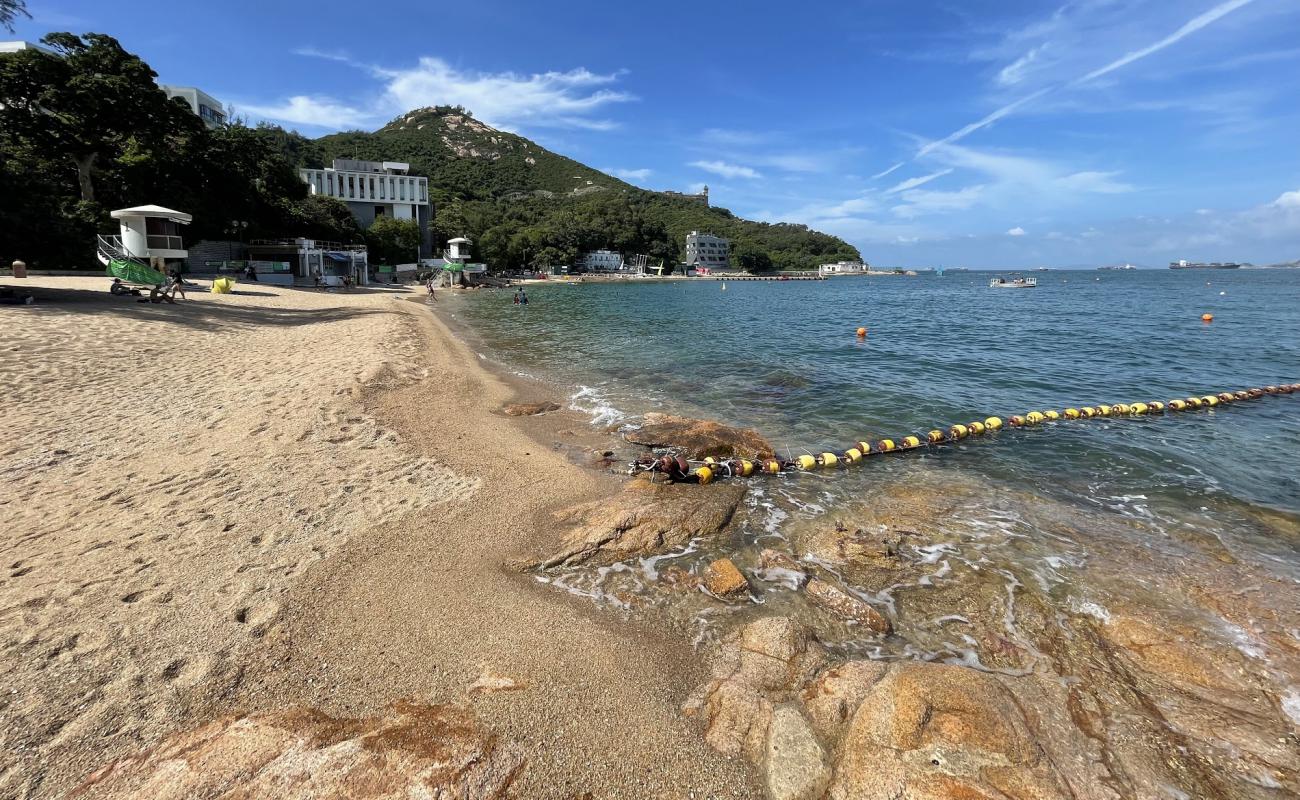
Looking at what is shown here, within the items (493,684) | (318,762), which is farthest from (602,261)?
(318,762)

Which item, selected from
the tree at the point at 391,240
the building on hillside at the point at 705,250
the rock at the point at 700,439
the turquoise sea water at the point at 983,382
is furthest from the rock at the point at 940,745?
the building on hillside at the point at 705,250

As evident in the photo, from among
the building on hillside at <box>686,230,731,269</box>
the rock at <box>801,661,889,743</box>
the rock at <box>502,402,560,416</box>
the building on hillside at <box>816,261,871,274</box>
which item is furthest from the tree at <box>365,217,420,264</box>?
the building on hillside at <box>816,261,871,274</box>

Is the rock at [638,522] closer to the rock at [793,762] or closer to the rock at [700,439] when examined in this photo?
the rock at [700,439]

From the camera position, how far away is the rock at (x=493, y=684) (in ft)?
13.6

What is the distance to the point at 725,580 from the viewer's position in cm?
588

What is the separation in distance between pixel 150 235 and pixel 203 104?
8032 centimetres

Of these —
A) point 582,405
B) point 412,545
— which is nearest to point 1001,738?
point 412,545

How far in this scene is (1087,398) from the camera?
1536 centimetres

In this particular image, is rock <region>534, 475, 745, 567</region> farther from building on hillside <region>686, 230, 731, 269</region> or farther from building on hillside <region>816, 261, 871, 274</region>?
building on hillside <region>816, 261, 871, 274</region>

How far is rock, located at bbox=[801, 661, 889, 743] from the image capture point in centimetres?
400

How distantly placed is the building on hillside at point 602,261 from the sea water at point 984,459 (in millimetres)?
98238

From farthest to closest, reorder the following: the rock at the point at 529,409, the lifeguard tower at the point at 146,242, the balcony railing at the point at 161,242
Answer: the balcony railing at the point at 161,242
the lifeguard tower at the point at 146,242
the rock at the point at 529,409

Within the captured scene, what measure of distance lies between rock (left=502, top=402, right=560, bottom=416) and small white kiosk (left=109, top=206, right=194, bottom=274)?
966 inches

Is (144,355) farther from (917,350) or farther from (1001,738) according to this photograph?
(917,350)
